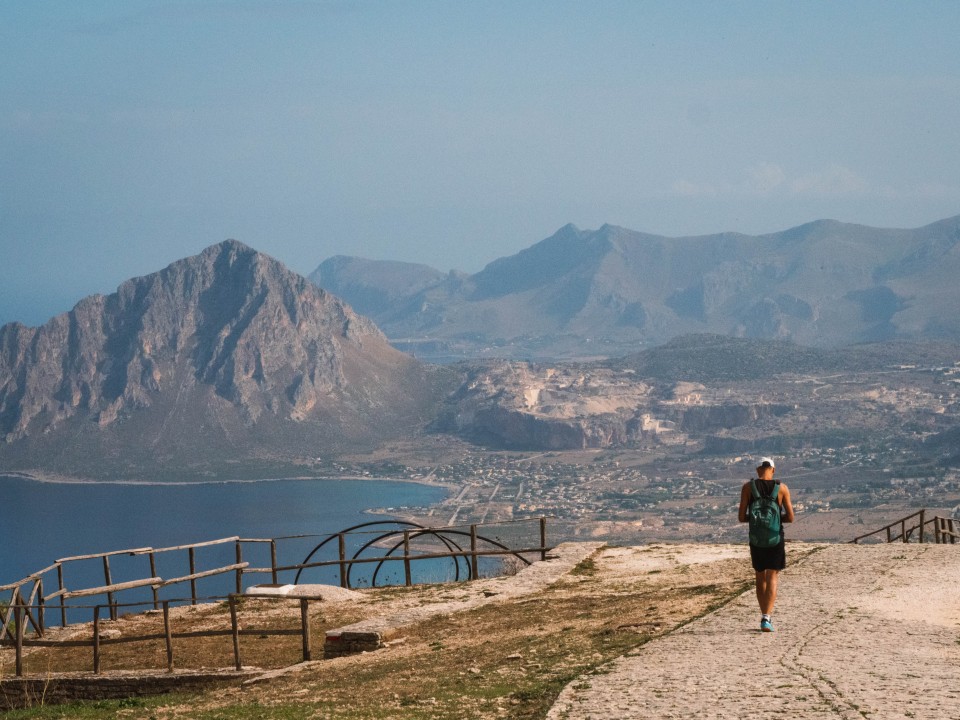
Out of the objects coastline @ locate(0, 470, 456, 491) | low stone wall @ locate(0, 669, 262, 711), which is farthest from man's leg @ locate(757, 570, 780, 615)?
coastline @ locate(0, 470, 456, 491)

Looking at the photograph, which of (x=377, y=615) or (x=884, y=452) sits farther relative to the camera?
(x=884, y=452)

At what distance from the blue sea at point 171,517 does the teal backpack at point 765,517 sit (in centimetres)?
9436

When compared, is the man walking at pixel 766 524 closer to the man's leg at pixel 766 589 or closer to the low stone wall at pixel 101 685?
the man's leg at pixel 766 589

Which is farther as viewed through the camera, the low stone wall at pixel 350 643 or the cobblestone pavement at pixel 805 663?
the low stone wall at pixel 350 643

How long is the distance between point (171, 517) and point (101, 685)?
146024 mm

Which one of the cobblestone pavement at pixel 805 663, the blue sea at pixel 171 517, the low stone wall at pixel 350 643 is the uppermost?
the cobblestone pavement at pixel 805 663

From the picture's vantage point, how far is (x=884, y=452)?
15850cm

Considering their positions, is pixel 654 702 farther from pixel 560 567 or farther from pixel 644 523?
pixel 644 523

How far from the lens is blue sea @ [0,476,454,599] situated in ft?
399

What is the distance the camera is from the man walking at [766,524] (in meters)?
12.9

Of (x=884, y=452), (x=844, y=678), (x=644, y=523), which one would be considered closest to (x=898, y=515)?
(x=644, y=523)

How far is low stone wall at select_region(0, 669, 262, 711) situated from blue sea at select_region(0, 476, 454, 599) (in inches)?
3569

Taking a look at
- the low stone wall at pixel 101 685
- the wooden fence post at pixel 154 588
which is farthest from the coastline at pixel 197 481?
the low stone wall at pixel 101 685

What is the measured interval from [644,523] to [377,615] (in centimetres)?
10921
